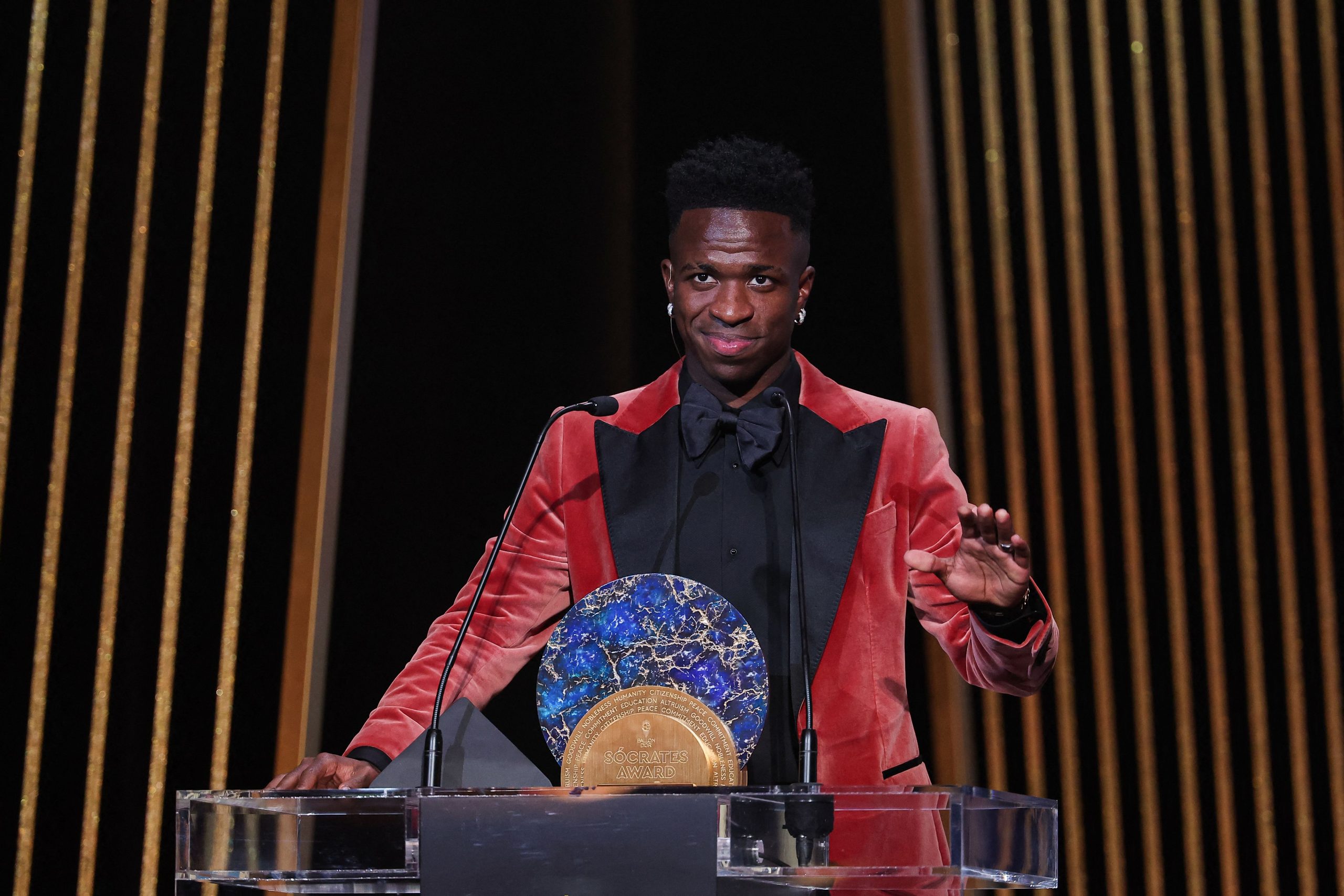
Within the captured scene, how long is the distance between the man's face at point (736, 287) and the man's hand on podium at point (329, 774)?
2.88ft

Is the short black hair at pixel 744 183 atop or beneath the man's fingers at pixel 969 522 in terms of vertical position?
atop

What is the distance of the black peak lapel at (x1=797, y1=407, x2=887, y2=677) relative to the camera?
2.12 metres

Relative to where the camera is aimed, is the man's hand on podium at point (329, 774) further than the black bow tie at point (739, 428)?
No

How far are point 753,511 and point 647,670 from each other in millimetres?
583

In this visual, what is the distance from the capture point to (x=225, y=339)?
9.37ft

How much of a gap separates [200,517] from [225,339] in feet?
1.21

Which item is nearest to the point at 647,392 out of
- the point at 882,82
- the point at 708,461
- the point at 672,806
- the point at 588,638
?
A: the point at 708,461

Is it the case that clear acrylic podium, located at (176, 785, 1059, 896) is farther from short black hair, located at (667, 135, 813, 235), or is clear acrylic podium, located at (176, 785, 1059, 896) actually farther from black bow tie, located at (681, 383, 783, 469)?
short black hair, located at (667, 135, 813, 235)

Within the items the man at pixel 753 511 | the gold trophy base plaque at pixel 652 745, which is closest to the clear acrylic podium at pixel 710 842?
the gold trophy base plaque at pixel 652 745

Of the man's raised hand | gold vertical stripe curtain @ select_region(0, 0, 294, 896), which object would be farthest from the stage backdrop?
the man's raised hand

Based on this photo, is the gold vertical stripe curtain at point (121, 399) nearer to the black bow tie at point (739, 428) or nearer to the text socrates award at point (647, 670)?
the black bow tie at point (739, 428)

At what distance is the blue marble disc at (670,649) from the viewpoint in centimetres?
167

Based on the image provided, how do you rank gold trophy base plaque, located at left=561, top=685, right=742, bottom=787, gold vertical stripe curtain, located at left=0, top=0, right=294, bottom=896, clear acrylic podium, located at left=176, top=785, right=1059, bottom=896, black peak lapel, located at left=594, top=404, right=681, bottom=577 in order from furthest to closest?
gold vertical stripe curtain, located at left=0, top=0, right=294, bottom=896 → black peak lapel, located at left=594, top=404, right=681, bottom=577 → gold trophy base plaque, located at left=561, top=685, right=742, bottom=787 → clear acrylic podium, located at left=176, top=785, right=1059, bottom=896

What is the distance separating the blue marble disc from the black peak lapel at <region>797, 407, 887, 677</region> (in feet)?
1.31
